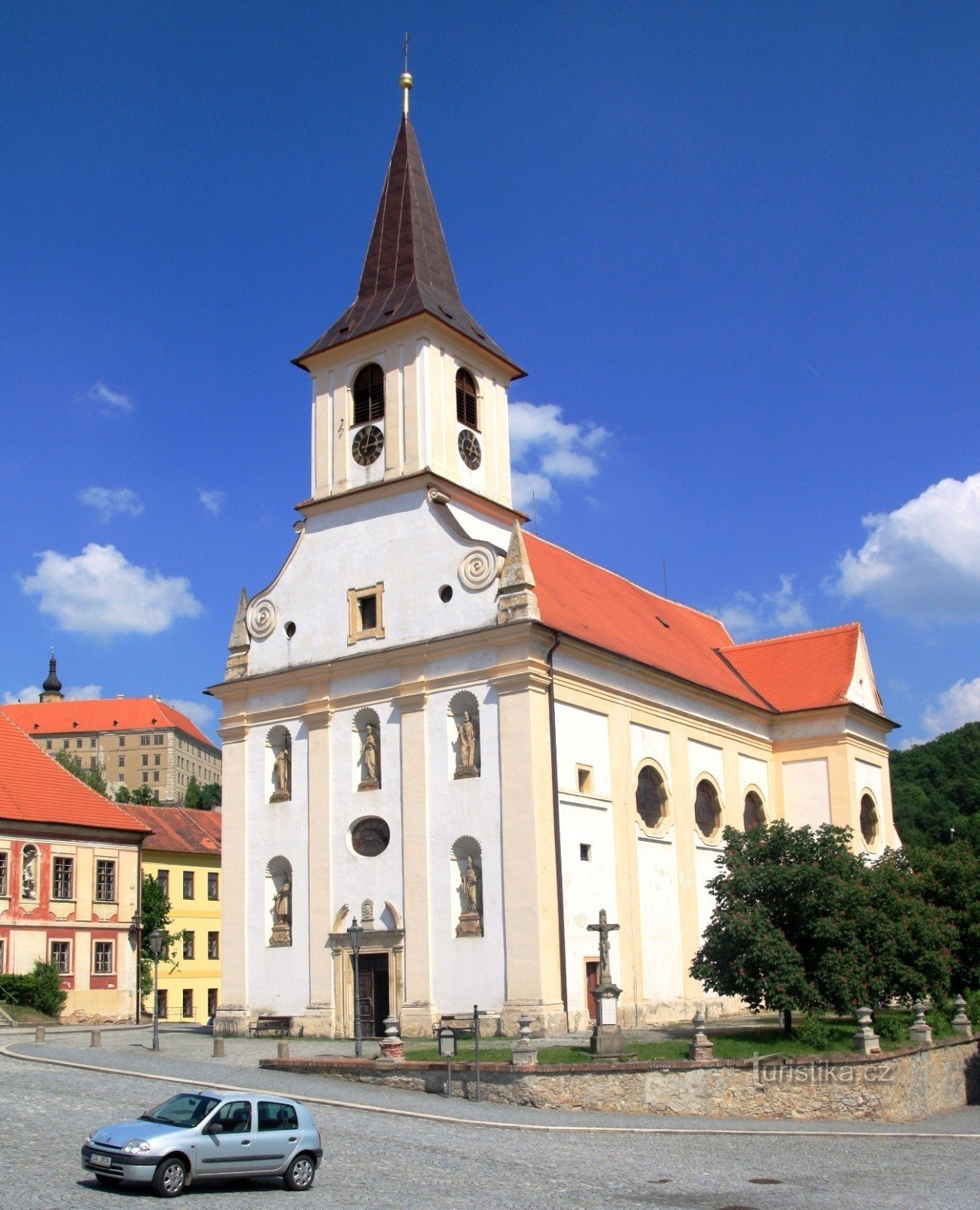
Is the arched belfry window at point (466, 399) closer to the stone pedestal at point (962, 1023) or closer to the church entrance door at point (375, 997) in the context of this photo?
the church entrance door at point (375, 997)

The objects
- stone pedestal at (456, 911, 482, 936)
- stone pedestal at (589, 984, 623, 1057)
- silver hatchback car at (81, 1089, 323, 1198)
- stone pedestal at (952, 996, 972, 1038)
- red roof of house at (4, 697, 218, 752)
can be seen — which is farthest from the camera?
red roof of house at (4, 697, 218, 752)

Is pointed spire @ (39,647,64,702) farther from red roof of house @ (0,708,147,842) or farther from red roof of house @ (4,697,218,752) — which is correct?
red roof of house @ (0,708,147,842)

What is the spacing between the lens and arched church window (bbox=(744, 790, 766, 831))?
40.6 meters

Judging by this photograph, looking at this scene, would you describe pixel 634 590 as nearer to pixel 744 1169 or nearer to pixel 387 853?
pixel 387 853

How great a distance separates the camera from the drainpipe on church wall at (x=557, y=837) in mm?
28609

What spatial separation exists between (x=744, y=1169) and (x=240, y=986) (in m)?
17.7

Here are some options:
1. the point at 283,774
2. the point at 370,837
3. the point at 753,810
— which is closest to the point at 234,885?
the point at 283,774

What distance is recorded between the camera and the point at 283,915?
32.8 metres

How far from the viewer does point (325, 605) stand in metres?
34.0

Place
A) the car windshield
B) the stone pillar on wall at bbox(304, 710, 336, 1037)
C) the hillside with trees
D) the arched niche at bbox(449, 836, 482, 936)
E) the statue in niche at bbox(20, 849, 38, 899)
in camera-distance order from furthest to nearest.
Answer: the hillside with trees, the statue in niche at bbox(20, 849, 38, 899), the stone pillar on wall at bbox(304, 710, 336, 1037), the arched niche at bbox(449, 836, 482, 936), the car windshield

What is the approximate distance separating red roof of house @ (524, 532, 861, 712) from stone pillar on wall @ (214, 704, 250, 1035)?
895cm

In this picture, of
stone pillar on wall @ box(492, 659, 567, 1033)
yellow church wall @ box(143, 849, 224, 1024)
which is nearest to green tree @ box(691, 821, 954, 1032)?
stone pillar on wall @ box(492, 659, 567, 1033)

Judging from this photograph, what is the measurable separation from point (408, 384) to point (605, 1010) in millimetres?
A: 16676

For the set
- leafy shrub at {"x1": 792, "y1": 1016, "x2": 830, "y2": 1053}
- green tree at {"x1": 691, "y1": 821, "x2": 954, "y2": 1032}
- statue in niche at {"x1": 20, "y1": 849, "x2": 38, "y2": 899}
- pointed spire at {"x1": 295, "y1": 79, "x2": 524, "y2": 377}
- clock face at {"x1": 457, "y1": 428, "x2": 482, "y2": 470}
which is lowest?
leafy shrub at {"x1": 792, "y1": 1016, "x2": 830, "y2": 1053}
